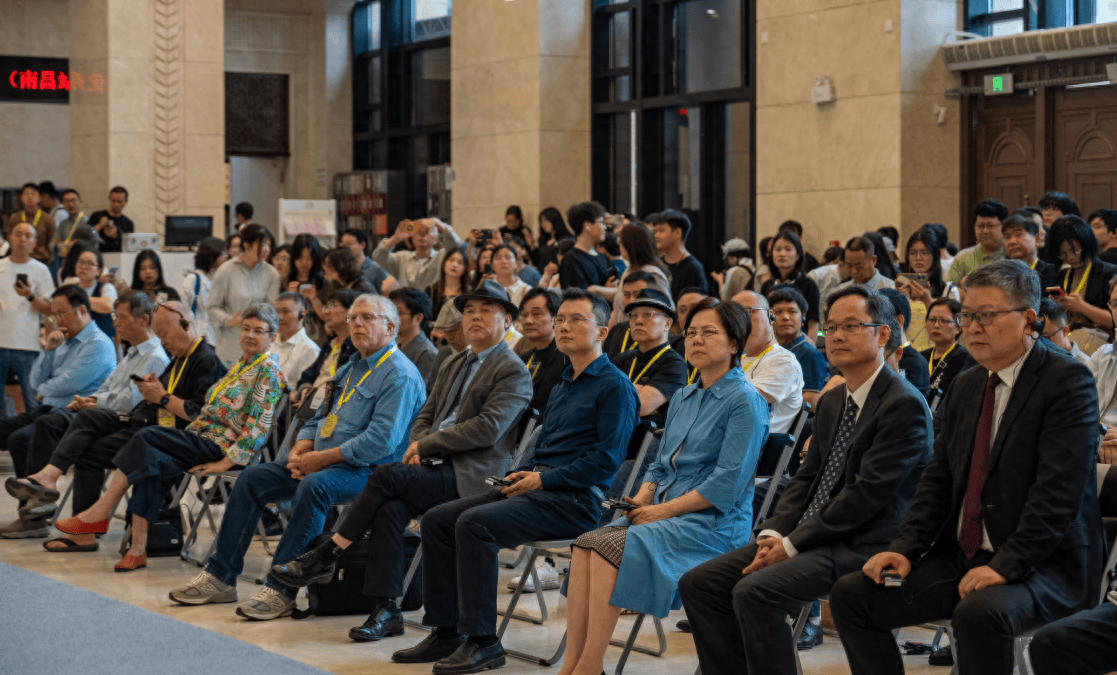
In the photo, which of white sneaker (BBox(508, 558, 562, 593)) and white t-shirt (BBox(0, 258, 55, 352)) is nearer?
white sneaker (BBox(508, 558, 562, 593))

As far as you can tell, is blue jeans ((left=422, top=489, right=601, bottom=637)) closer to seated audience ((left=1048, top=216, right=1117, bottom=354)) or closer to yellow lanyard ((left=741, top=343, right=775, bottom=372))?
yellow lanyard ((left=741, top=343, right=775, bottom=372))

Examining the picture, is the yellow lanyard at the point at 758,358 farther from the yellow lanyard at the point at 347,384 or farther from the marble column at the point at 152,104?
the marble column at the point at 152,104

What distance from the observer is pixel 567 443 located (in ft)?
16.8

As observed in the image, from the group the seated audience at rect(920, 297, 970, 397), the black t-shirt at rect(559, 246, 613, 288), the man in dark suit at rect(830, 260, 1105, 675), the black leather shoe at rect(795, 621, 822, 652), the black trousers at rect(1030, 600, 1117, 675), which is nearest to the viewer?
the black trousers at rect(1030, 600, 1117, 675)

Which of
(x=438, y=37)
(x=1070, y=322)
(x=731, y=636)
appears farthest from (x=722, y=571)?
(x=438, y=37)

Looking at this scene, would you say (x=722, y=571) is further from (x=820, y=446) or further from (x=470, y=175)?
(x=470, y=175)

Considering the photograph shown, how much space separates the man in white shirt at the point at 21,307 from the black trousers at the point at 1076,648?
8.03 m

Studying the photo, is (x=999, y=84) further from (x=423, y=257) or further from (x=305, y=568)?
(x=305, y=568)

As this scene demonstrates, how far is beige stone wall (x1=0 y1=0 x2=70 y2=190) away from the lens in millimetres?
19531

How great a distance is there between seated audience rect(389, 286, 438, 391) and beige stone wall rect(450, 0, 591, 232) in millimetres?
8725

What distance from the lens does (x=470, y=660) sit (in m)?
4.80

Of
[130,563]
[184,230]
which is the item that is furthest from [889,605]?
[184,230]

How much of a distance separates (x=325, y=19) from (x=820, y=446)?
18389 mm

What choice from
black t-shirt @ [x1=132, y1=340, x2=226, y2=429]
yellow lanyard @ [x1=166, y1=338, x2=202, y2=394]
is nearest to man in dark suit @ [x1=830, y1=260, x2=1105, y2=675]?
black t-shirt @ [x1=132, y1=340, x2=226, y2=429]
